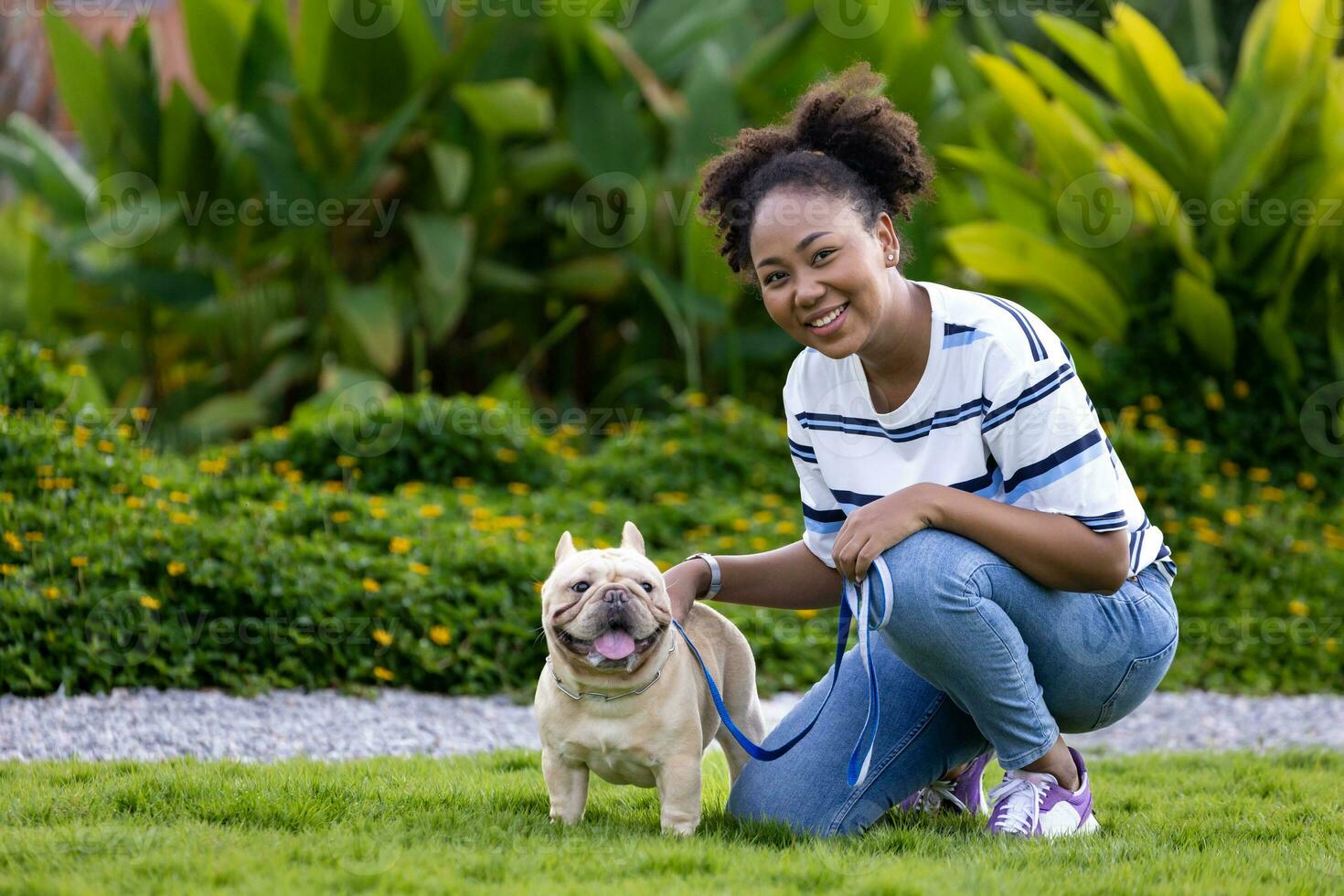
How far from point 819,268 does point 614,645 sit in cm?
84

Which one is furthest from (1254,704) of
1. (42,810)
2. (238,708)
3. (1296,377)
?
(42,810)

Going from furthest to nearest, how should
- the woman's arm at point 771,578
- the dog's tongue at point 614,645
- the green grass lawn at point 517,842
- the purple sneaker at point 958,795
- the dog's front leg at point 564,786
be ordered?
the purple sneaker at point 958,795
the woman's arm at point 771,578
the dog's front leg at point 564,786
the dog's tongue at point 614,645
the green grass lawn at point 517,842

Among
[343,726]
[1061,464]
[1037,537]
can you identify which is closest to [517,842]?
[1037,537]

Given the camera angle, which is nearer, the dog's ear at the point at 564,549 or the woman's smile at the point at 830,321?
the woman's smile at the point at 830,321

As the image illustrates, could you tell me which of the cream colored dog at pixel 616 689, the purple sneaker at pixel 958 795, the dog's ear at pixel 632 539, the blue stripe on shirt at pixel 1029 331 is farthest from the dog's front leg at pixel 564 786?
the blue stripe on shirt at pixel 1029 331

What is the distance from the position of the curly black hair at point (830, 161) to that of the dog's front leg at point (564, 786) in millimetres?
1123

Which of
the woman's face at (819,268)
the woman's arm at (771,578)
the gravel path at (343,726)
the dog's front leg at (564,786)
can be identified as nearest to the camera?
the woman's face at (819,268)

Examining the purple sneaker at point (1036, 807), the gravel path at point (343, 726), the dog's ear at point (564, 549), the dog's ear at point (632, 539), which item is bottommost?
the gravel path at point (343, 726)

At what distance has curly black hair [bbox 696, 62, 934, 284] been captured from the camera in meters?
2.74

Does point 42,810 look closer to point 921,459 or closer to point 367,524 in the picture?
point 921,459

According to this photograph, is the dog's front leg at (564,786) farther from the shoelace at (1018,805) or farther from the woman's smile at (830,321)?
the woman's smile at (830,321)

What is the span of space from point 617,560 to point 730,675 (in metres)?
0.55

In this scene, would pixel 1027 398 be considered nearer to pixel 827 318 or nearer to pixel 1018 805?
pixel 827 318

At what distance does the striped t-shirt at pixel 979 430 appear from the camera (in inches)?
104
